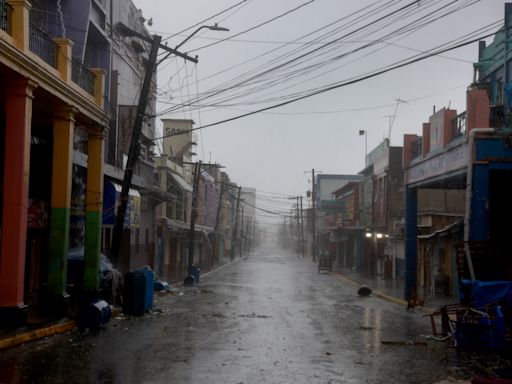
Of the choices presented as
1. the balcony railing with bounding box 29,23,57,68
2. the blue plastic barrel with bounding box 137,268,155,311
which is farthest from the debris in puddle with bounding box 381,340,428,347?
the balcony railing with bounding box 29,23,57,68

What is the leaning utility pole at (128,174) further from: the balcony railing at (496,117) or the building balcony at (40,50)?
the balcony railing at (496,117)

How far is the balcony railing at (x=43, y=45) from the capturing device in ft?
49.3

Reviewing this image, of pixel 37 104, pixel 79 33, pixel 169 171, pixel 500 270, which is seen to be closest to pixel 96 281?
pixel 37 104

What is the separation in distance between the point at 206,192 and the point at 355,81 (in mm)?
53685

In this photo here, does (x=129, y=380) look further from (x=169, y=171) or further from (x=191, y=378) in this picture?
(x=169, y=171)

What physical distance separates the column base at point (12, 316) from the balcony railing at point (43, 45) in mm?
6532

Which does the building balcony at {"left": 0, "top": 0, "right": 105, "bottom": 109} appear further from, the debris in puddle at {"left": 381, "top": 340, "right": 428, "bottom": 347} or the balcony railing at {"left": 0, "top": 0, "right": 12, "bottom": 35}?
the debris in puddle at {"left": 381, "top": 340, "right": 428, "bottom": 347}

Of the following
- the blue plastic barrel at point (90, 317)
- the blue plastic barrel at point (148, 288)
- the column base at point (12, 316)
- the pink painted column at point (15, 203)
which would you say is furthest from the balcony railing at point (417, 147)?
the column base at point (12, 316)

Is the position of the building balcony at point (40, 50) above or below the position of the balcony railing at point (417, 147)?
above

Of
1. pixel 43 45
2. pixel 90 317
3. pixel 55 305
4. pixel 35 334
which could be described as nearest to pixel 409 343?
pixel 90 317

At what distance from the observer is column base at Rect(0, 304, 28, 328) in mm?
12641

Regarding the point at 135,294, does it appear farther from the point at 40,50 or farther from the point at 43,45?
the point at 43,45

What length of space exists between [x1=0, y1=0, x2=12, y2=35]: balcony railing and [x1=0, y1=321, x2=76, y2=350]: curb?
6476 millimetres

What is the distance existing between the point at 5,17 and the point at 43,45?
2676 millimetres
